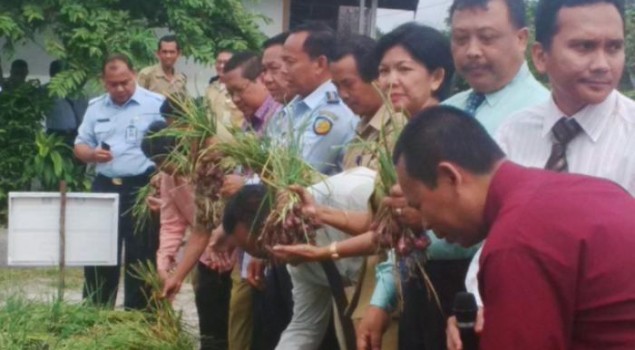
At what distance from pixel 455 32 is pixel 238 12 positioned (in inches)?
458

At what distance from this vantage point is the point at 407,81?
17.4 ft

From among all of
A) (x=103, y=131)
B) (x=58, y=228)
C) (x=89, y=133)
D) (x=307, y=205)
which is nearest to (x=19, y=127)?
(x=89, y=133)

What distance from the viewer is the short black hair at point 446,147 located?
10.7 ft

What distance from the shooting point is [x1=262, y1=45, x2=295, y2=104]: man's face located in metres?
6.78

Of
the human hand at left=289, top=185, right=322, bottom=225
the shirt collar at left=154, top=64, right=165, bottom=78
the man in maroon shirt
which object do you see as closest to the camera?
the man in maroon shirt

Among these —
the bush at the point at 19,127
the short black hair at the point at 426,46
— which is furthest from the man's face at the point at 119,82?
the bush at the point at 19,127

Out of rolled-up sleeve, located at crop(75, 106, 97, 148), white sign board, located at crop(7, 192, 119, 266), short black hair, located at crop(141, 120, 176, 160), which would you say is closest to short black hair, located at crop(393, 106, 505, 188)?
short black hair, located at crop(141, 120, 176, 160)

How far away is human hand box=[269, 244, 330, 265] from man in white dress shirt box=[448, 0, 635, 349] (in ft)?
3.05

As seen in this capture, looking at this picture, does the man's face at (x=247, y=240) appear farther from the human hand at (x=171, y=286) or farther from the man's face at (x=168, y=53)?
the man's face at (x=168, y=53)

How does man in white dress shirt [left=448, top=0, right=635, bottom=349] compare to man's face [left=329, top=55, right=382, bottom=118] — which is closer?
man in white dress shirt [left=448, top=0, right=635, bottom=349]

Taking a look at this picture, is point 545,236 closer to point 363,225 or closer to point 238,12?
point 363,225

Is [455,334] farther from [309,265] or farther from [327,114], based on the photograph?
[327,114]

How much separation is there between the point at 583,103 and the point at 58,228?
5.00 m

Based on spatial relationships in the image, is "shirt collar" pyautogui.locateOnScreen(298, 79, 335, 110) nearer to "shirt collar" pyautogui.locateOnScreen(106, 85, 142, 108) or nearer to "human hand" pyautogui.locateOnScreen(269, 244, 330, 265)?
"human hand" pyautogui.locateOnScreen(269, 244, 330, 265)
